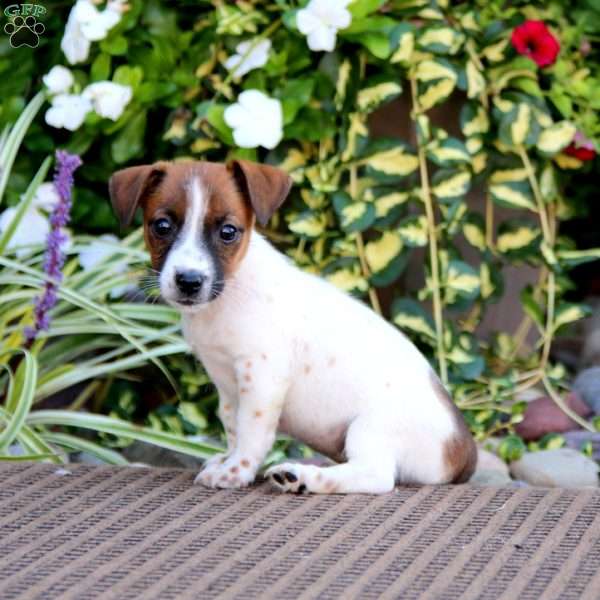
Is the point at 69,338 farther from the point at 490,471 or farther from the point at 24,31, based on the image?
the point at 490,471

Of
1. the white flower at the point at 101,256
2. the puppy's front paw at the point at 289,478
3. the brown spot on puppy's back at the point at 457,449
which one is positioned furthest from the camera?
the white flower at the point at 101,256

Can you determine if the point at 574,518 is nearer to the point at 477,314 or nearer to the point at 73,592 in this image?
the point at 73,592

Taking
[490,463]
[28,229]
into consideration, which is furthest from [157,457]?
[490,463]

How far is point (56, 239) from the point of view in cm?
387

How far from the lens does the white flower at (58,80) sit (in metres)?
4.60

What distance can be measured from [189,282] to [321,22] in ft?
5.89

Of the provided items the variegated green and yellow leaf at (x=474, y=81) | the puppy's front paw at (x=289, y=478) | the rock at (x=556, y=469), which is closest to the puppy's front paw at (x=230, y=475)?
the puppy's front paw at (x=289, y=478)

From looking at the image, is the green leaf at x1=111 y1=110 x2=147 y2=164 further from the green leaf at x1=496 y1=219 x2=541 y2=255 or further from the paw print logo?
the green leaf at x1=496 y1=219 x2=541 y2=255

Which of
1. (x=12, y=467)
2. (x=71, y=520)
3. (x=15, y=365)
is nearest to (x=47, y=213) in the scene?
(x=15, y=365)

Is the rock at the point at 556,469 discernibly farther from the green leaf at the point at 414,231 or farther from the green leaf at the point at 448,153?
the green leaf at the point at 448,153

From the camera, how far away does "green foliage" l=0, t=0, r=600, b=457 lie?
185 inches

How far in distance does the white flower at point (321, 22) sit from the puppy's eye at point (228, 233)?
1.52 m

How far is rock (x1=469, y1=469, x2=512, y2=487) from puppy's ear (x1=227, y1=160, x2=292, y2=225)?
57.4 inches

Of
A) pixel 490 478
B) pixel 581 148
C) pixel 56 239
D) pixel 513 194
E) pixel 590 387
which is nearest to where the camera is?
pixel 56 239
